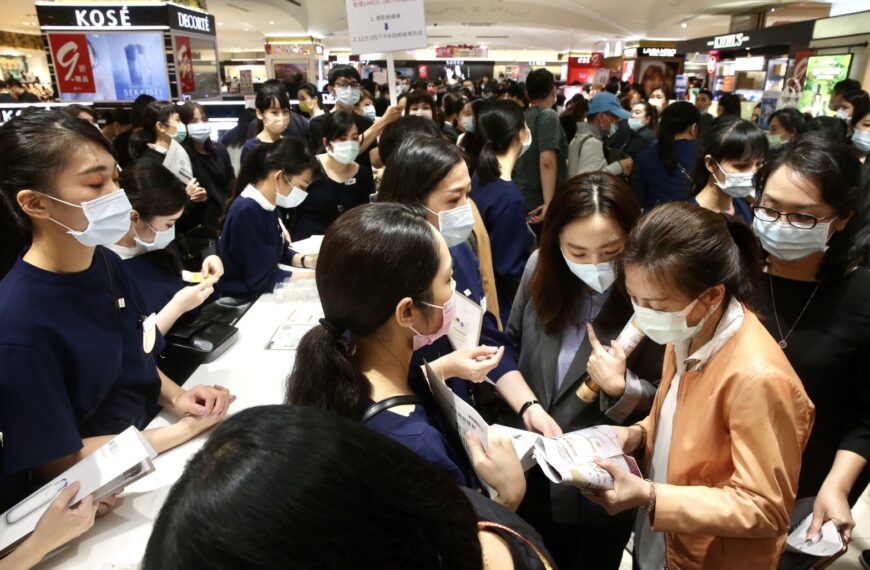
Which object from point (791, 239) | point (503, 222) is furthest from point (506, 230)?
point (791, 239)

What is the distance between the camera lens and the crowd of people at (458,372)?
0.56 m

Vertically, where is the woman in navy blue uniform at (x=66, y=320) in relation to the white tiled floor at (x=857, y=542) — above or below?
above

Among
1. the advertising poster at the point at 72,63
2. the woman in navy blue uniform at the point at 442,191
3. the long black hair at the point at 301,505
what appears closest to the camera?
the long black hair at the point at 301,505

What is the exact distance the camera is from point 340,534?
0.52 m

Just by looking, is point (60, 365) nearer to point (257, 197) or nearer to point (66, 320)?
point (66, 320)

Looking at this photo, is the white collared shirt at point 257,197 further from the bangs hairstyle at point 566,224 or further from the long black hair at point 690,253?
the long black hair at point 690,253

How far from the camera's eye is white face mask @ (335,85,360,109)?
538cm

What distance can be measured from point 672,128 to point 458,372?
316 centimetres

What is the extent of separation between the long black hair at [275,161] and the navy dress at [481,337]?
4.33 ft

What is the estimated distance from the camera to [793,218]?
5.10 feet

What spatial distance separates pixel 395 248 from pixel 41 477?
115 cm

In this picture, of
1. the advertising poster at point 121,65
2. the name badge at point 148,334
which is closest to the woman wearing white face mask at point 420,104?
the advertising poster at point 121,65

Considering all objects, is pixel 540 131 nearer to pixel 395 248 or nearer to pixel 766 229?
pixel 766 229

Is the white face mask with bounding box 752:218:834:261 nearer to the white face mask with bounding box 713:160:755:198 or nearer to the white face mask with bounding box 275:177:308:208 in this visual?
the white face mask with bounding box 713:160:755:198
